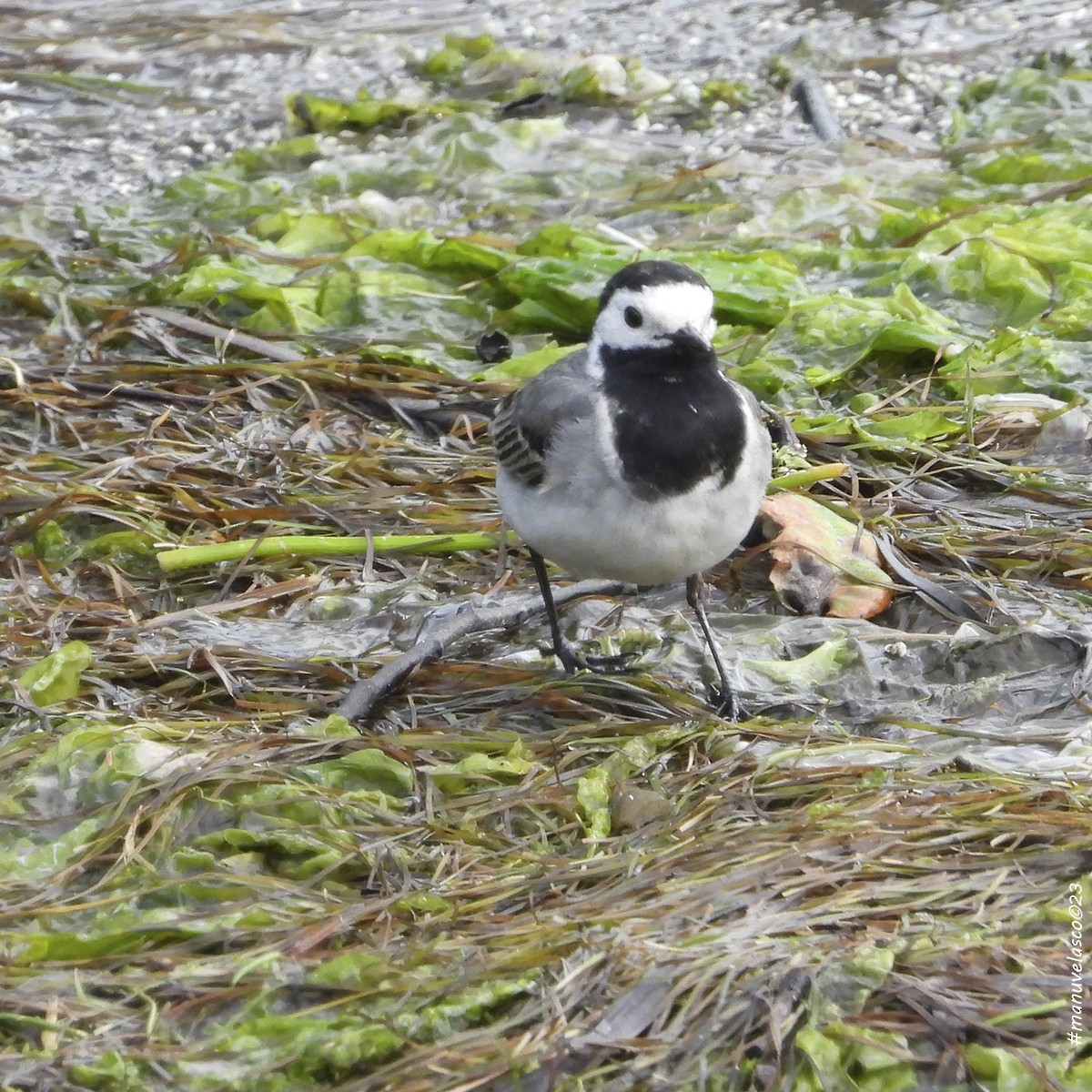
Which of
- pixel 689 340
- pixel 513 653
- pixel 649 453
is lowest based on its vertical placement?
pixel 513 653

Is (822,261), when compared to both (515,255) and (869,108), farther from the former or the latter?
(869,108)

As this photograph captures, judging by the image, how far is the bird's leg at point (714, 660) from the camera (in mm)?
4715

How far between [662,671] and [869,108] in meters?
5.96

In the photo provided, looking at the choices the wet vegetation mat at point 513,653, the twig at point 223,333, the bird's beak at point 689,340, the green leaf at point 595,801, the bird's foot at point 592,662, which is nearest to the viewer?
the wet vegetation mat at point 513,653

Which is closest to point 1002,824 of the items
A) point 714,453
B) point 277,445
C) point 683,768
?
point 683,768

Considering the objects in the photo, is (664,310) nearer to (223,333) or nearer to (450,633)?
(450,633)

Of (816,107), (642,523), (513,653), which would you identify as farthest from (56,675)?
(816,107)

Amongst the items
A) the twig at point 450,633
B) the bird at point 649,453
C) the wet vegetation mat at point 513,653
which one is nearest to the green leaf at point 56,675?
the wet vegetation mat at point 513,653

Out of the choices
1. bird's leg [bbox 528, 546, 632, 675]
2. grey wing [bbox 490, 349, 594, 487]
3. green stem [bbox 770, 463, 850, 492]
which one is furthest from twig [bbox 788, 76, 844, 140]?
bird's leg [bbox 528, 546, 632, 675]

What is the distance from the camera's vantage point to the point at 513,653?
5.30m

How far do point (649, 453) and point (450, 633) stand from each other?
2.99 feet

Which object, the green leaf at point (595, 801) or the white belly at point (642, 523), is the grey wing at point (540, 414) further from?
the green leaf at point (595, 801)

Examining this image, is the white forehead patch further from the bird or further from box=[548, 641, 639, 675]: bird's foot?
box=[548, 641, 639, 675]: bird's foot

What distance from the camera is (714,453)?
450 centimetres
